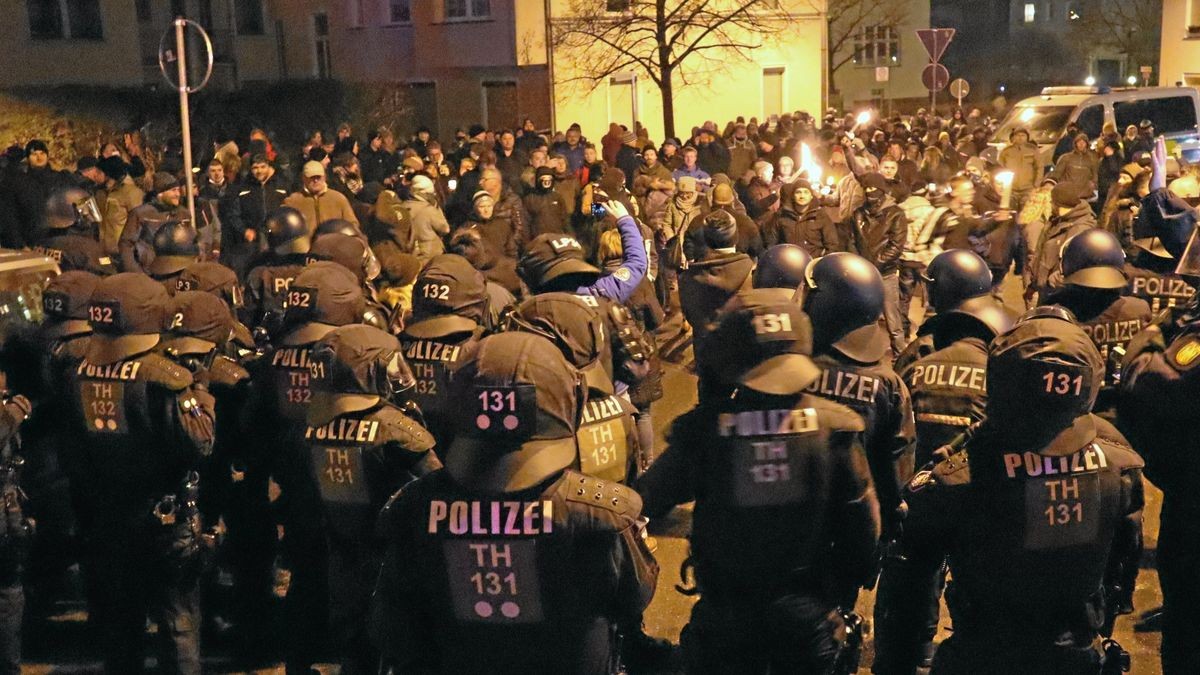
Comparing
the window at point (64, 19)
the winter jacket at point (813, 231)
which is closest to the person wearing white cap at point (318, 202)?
the winter jacket at point (813, 231)

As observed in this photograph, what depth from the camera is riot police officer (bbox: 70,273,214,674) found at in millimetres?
6078

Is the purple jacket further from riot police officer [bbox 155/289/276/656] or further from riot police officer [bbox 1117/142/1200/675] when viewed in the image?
riot police officer [bbox 1117/142/1200/675]

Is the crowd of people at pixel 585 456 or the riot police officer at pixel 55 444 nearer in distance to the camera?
the crowd of people at pixel 585 456

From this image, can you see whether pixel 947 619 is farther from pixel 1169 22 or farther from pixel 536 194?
pixel 1169 22

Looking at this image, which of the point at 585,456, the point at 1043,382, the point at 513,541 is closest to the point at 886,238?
the point at 585,456

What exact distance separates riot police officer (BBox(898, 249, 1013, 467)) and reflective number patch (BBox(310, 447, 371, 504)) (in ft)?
7.80

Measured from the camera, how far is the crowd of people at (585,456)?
389cm

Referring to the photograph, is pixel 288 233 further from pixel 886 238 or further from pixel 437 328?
pixel 886 238

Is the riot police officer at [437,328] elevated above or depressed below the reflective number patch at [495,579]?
above

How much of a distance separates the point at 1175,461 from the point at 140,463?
4538mm

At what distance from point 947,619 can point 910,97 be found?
50130 millimetres

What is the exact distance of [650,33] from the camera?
29.1 m

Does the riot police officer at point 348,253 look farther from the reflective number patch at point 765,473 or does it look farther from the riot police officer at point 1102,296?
the reflective number patch at point 765,473

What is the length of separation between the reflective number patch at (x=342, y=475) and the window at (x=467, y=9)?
1021 inches
